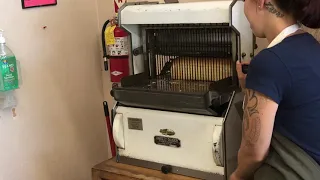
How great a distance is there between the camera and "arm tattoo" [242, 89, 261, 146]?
4.26 ft

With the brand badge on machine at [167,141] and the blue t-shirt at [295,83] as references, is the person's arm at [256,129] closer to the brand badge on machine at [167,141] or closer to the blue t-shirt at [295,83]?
the blue t-shirt at [295,83]

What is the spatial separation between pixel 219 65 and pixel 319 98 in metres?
0.63

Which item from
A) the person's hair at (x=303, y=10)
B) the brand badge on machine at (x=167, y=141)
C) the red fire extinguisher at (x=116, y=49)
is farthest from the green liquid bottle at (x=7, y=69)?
the person's hair at (x=303, y=10)

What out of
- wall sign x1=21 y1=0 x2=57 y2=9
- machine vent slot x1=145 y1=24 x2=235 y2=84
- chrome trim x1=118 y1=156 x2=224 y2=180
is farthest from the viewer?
wall sign x1=21 y1=0 x2=57 y2=9

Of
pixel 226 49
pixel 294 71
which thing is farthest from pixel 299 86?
pixel 226 49

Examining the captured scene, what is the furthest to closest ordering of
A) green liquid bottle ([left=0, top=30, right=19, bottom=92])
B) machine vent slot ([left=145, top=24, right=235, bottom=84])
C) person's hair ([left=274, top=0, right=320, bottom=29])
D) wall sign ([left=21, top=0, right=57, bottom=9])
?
wall sign ([left=21, top=0, right=57, bottom=9])
green liquid bottle ([left=0, top=30, right=19, bottom=92])
machine vent slot ([left=145, top=24, right=235, bottom=84])
person's hair ([left=274, top=0, right=320, bottom=29])

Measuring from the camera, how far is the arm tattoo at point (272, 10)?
1303 millimetres

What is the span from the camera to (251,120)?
1323 millimetres

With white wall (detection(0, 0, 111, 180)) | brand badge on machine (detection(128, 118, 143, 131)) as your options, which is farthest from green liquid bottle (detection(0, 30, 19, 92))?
brand badge on machine (detection(128, 118, 143, 131))

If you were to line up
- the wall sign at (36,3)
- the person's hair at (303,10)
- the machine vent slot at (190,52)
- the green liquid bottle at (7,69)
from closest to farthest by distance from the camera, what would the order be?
the person's hair at (303,10) < the machine vent slot at (190,52) < the green liquid bottle at (7,69) < the wall sign at (36,3)

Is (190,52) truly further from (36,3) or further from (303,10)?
(36,3)

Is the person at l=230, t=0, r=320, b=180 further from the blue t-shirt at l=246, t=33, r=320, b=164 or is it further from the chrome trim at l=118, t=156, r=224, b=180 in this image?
the chrome trim at l=118, t=156, r=224, b=180

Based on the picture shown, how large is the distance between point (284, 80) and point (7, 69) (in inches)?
49.5

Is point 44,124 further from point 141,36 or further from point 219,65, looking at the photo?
point 219,65
